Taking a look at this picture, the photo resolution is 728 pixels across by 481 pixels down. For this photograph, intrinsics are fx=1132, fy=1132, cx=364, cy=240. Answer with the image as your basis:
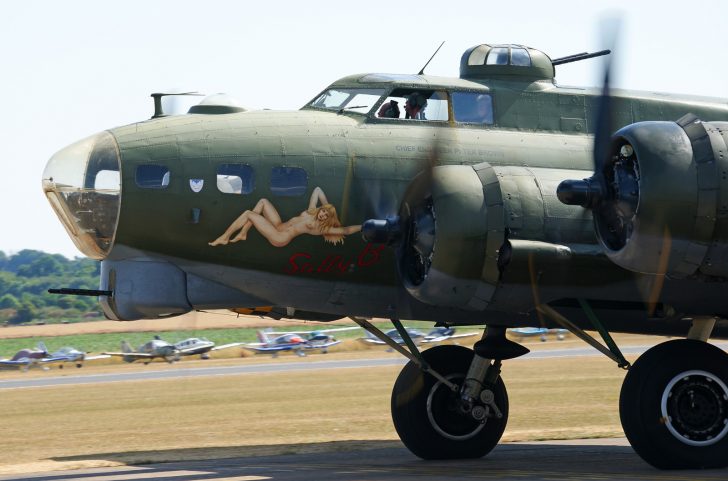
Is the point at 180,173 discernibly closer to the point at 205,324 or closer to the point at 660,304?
the point at 660,304

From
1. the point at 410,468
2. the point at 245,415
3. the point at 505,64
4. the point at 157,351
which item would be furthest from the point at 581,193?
the point at 157,351

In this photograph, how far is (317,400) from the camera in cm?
3612

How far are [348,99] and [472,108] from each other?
1.87 m

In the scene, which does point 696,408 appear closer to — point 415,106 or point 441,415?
point 441,415

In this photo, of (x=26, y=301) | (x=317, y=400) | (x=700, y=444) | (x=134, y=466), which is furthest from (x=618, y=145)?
(x=26, y=301)

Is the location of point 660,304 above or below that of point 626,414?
above

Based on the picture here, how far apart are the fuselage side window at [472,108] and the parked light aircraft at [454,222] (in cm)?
3

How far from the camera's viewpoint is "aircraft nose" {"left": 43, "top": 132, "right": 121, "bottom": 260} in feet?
50.3

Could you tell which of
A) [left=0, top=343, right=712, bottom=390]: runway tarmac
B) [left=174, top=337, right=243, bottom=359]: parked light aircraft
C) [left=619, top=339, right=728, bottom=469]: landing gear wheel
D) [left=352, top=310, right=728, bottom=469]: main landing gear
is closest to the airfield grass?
[left=352, top=310, right=728, bottom=469]: main landing gear

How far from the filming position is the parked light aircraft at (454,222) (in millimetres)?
13398

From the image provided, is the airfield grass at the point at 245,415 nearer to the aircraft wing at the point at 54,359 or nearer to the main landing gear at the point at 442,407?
the main landing gear at the point at 442,407

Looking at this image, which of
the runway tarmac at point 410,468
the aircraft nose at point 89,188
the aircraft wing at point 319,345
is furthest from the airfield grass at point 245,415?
the aircraft wing at point 319,345

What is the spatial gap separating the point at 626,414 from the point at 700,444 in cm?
99

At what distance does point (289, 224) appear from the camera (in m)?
15.7
